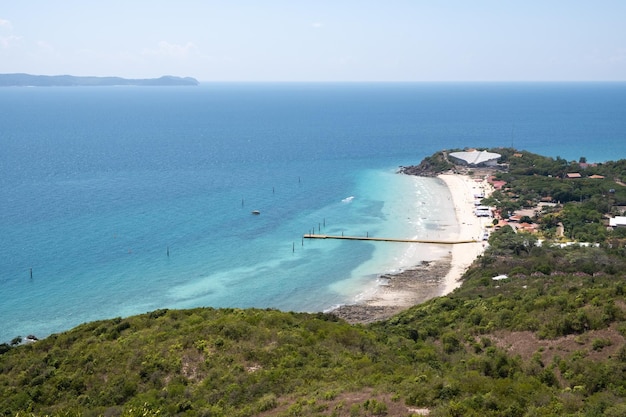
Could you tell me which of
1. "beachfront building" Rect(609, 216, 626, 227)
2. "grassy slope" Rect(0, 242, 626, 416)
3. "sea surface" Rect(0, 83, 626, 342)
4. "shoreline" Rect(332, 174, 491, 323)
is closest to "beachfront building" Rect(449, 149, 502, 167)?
"sea surface" Rect(0, 83, 626, 342)

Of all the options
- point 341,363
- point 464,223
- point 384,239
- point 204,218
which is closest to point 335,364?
point 341,363

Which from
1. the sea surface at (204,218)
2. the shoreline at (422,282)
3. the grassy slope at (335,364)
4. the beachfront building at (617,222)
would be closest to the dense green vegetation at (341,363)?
the grassy slope at (335,364)

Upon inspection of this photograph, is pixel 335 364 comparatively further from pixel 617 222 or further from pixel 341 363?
pixel 617 222

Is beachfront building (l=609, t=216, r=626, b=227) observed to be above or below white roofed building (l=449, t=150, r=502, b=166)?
below

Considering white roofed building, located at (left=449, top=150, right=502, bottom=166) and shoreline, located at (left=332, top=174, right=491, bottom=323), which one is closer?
shoreline, located at (left=332, top=174, right=491, bottom=323)

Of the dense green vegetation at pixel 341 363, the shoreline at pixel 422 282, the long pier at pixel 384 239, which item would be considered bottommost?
the shoreline at pixel 422 282

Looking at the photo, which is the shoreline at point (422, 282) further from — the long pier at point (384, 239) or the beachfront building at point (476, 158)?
the beachfront building at point (476, 158)

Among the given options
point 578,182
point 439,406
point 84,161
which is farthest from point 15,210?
point 578,182

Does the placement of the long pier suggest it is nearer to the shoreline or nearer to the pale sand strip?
the shoreline
